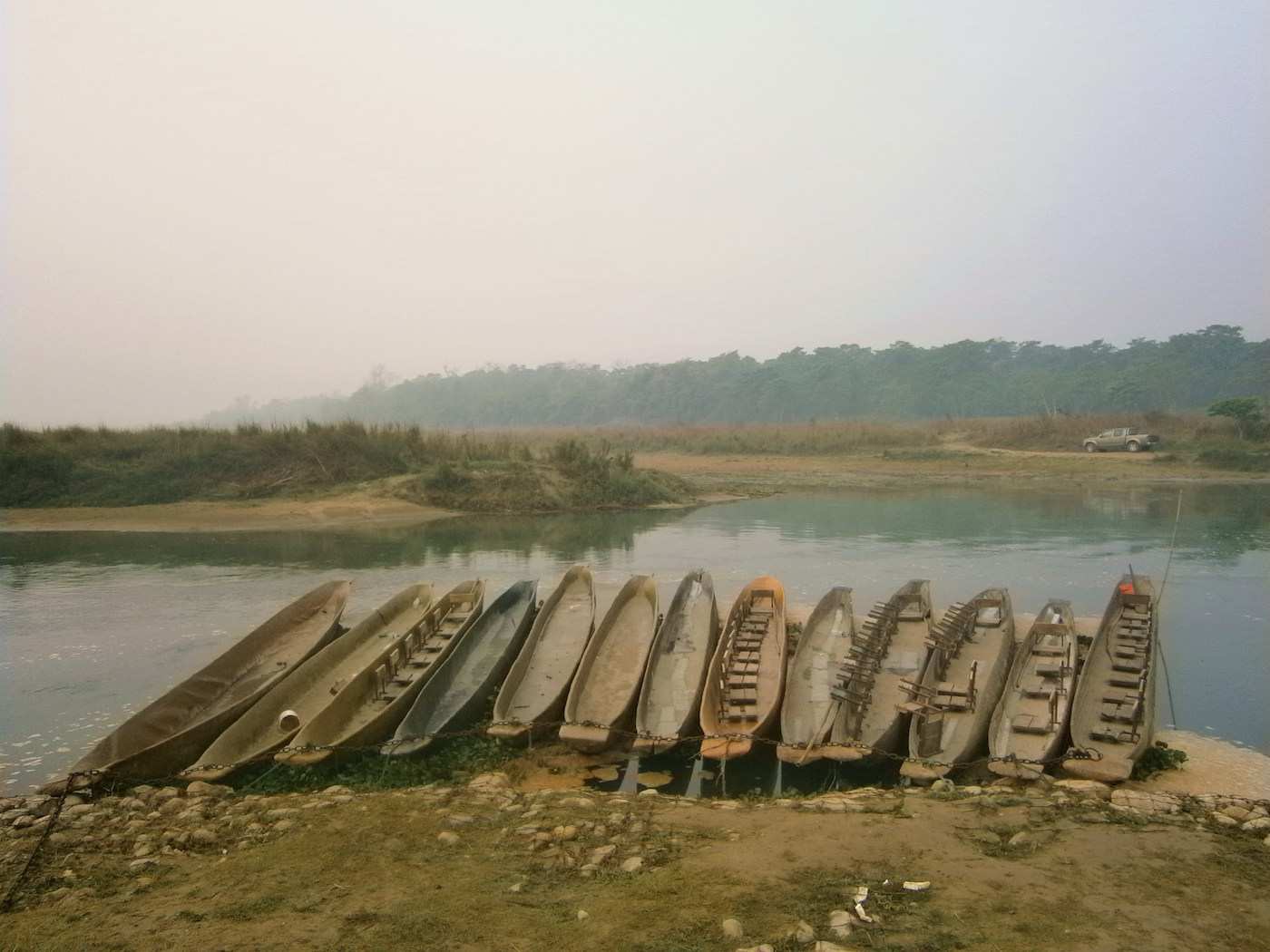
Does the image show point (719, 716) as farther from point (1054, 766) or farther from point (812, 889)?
point (812, 889)

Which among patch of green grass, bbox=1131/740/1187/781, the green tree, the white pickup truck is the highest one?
the green tree

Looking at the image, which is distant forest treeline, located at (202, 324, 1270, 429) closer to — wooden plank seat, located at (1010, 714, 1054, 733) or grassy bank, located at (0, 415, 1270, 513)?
grassy bank, located at (0, 415, 1270, 513)

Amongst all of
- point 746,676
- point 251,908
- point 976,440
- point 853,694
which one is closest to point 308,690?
point 746,676

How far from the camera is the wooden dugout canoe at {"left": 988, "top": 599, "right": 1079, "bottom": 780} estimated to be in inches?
288

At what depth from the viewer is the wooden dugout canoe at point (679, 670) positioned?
8.05 metres

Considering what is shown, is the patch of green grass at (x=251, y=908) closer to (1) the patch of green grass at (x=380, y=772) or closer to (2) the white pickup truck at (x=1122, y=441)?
(1) the patch of green grass at (x=380, y=772)

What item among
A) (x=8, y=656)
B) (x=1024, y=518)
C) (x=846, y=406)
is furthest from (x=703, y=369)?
(x=8, y=656)

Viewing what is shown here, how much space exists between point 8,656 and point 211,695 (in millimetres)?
4730

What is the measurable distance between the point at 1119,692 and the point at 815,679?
9.38 ft

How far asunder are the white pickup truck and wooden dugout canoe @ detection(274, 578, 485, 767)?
33.4 m

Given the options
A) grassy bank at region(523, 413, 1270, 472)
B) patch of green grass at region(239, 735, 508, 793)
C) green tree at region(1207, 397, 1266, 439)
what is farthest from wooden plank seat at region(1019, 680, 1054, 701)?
green tree at region(1207, 397, 1266, 439)

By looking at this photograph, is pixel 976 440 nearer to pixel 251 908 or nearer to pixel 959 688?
pixel 959 688

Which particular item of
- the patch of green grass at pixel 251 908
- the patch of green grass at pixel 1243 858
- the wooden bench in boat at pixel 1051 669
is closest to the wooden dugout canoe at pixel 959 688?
the wooden bench in boat at pixel 1051 669

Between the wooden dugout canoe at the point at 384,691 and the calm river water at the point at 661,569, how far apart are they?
237 centimetres
